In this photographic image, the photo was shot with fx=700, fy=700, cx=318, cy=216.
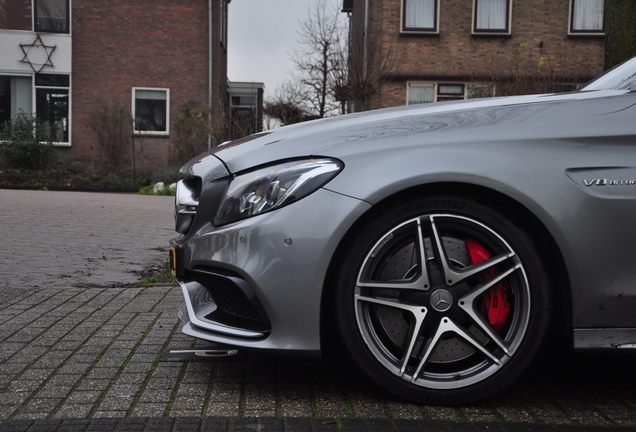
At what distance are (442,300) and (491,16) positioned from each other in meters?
20.0

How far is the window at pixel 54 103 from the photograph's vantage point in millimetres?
22500

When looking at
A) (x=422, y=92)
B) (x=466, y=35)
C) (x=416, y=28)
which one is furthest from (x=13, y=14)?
(x=466, y=35)

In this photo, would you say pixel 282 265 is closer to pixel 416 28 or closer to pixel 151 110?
pixel 416 28

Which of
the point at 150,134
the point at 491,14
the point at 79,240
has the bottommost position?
the point at 79,240

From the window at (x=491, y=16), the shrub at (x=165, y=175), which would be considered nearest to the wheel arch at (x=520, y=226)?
the shrub at (x=165, y=175)

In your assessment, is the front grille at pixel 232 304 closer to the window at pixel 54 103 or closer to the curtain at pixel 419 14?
the curtain at pixel 419 14

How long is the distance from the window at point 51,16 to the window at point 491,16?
12899 millimetres

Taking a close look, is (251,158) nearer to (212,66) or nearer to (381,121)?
(381,121)

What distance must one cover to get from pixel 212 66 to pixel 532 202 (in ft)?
68.8

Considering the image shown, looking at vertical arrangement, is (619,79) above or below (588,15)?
below

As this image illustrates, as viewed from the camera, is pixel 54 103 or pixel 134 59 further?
pixel 54 103

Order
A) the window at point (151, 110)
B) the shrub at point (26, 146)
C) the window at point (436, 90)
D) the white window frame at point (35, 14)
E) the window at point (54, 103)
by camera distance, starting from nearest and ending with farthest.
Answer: the shrub at point (26, 146), the window at point (436, 90), the white window frame at point (35, 14), the window at point (54, 103), the window at point (151, 110)

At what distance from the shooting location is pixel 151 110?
22.7 metres

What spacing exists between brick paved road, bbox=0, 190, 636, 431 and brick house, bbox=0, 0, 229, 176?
18540 mm
